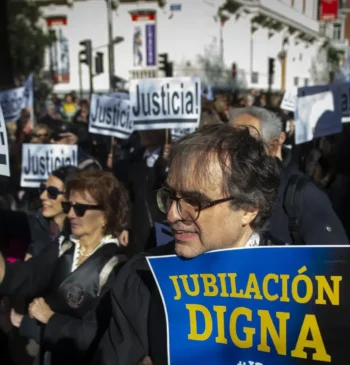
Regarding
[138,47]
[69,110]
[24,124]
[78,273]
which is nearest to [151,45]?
[138,47]

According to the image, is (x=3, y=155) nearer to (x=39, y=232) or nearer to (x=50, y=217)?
(x=50, y=217)

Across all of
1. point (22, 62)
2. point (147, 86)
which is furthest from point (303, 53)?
point (147, 86)

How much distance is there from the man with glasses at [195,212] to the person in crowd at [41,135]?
377 centimetres

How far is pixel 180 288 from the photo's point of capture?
4.66ft

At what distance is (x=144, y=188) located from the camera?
3885 mm

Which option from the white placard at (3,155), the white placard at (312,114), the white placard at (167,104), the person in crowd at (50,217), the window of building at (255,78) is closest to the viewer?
the white placard at (3,155)

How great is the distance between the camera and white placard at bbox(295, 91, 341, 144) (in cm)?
533

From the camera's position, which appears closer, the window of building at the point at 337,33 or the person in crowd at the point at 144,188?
the person in crowd at the point at 144,188

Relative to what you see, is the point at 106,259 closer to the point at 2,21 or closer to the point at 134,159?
the point at 134,159

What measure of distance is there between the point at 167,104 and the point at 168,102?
0.11ft

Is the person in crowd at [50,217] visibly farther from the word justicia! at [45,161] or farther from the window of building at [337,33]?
the window of building at [337,33]

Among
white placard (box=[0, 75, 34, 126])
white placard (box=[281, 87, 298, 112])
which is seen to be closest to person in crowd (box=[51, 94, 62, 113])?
white placard (box=[0, 75, 34, 126])

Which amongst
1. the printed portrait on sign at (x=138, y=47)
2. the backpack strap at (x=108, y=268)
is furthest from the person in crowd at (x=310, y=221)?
the printed portrait on sign at (x=138, y=47)

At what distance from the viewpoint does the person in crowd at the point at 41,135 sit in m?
5.17
